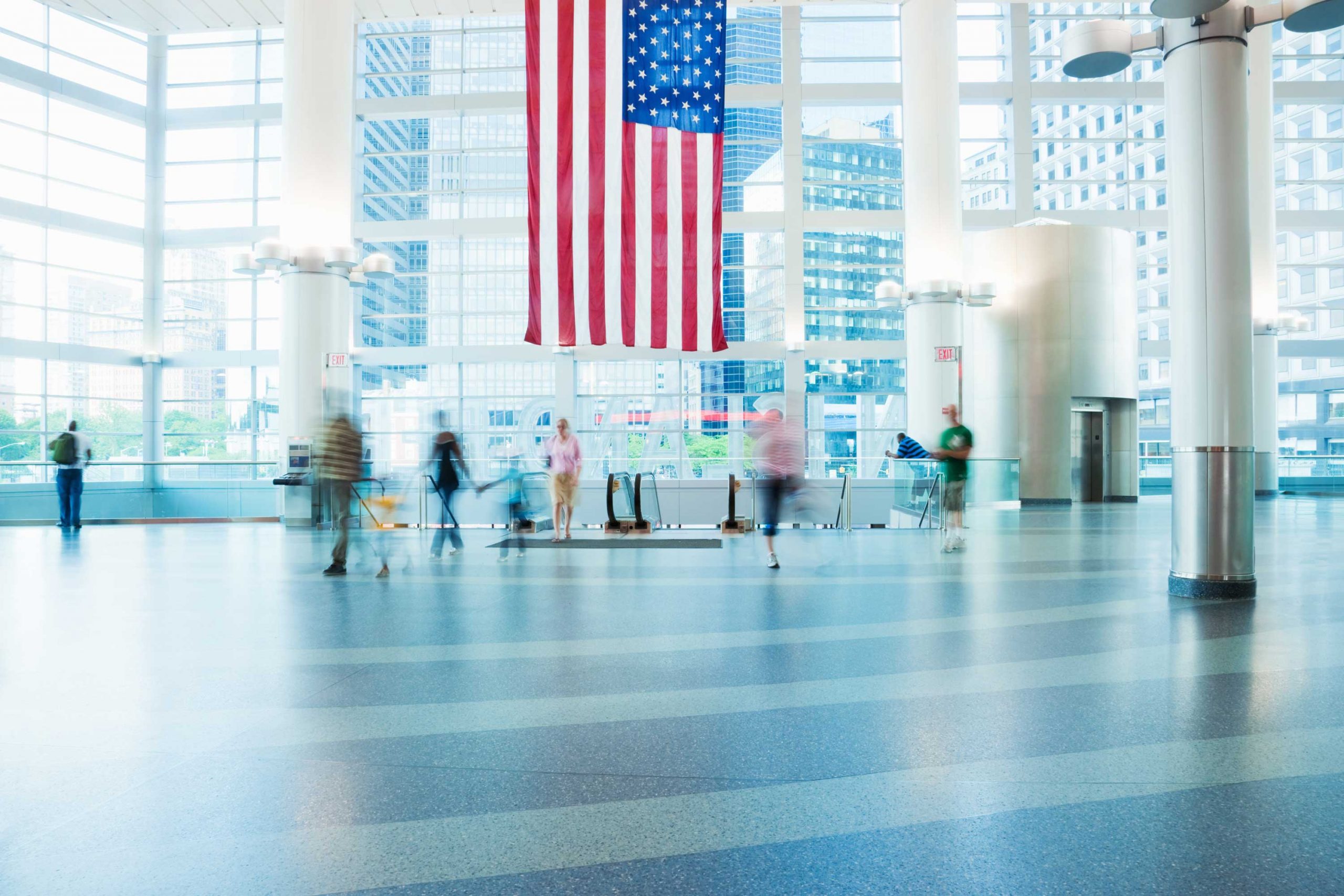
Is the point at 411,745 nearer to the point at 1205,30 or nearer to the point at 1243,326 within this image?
the point at 1243,326

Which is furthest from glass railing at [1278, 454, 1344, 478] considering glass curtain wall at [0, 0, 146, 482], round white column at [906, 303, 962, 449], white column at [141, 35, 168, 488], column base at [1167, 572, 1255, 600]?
white column at [141, 35, 168, 488]

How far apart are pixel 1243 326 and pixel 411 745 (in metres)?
7.35

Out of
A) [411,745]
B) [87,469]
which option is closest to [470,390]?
[87,469]

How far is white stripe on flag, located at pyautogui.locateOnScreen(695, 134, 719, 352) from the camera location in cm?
1270

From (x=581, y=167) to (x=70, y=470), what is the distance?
10584 millimetres

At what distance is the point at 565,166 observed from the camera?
1239 cm

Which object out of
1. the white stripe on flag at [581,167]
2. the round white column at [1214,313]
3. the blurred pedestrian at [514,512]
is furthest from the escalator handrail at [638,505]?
the round white column at [1214,313]

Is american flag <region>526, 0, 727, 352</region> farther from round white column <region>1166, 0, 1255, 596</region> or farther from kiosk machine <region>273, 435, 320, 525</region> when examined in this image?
round white column <region>1166, 0, 1255, 596</region>

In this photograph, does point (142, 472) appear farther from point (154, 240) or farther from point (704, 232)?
point (704, 232)

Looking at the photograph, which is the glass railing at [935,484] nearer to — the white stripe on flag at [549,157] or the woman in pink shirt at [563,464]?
the woman in pink shirt at [563,464]

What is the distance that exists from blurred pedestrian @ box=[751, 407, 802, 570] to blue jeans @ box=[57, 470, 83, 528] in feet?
41.1

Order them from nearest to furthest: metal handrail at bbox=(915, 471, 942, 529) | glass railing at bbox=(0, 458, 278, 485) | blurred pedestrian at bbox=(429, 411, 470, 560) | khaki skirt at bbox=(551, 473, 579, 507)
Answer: blurred pedestrian at bbox=(429, 411, 470, 560) < khaki skirt at bbox=(551, 473, 579, 507) < metal handrail at bbox=(915, 471, 942, 529) < glass railing at bbox=(0, 458, 278, 485)

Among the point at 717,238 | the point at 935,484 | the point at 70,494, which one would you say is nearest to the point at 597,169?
the point at 717,238

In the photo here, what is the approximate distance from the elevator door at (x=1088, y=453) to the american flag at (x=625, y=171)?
11735 millimetres
